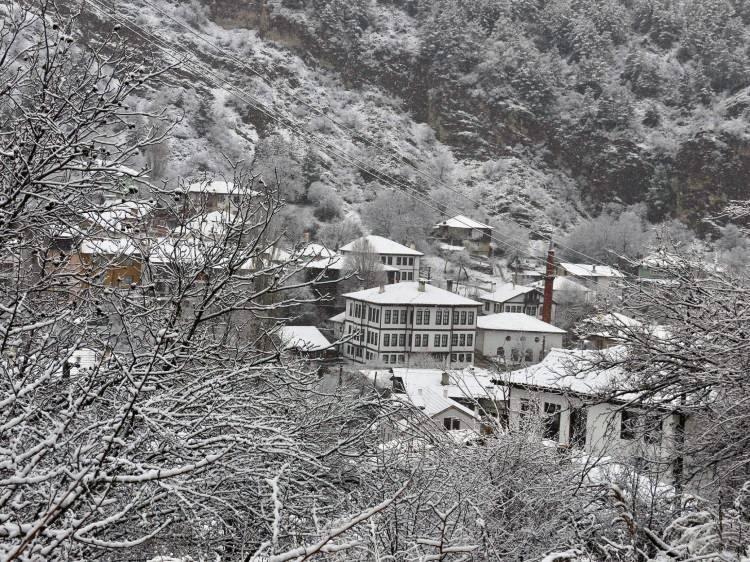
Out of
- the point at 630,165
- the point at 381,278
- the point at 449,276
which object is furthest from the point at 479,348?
the point at 630,165

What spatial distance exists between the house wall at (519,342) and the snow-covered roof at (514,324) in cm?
26

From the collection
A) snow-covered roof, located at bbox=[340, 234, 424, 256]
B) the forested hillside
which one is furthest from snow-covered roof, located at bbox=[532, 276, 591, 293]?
the forested hillside

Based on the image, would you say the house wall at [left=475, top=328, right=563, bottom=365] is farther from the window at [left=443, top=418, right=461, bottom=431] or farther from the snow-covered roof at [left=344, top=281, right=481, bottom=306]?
the window at [left=443, top=418, right=461, bottom=431]

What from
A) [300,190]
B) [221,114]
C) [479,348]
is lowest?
[479,348]

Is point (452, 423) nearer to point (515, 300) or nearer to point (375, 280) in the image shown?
point (375, 280)

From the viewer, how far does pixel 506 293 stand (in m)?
54.9

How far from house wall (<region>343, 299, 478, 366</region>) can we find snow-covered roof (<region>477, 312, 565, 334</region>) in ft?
5.82

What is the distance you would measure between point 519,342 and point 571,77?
80461mm

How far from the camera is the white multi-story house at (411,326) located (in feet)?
142

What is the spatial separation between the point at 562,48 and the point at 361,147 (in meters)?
44.3

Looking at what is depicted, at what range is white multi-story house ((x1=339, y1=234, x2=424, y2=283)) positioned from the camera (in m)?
54.9

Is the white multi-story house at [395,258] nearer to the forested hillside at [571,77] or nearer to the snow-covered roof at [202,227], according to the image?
the forested hillside at [571,77]

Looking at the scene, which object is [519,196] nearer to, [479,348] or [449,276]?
[449,276]

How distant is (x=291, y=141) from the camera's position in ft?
282
